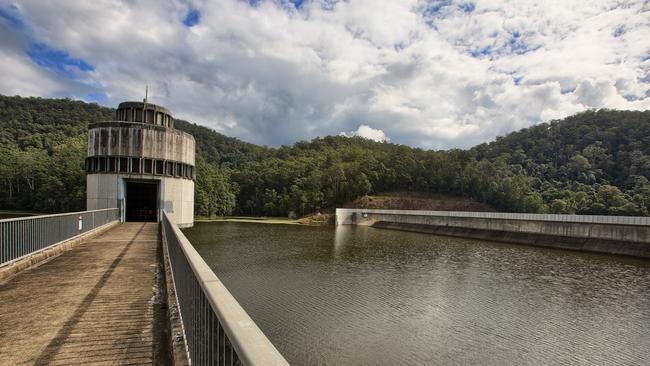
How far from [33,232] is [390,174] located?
7779 centimetres

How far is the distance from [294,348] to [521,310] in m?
8.87

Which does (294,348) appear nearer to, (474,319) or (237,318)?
(474,319)

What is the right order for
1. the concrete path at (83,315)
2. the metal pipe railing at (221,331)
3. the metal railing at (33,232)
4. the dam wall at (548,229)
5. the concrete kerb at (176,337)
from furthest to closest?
the dam wall at (548,229) < the metal railing at (33,232) < the concrete path at (83,315) < the concrete kerb at (176,337) < the metal pipe railing at (221,331)

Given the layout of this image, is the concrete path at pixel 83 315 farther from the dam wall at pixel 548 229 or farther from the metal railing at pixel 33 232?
the dam wall at pixel 548 229

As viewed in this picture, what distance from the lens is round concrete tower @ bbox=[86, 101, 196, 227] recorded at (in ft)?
93.0

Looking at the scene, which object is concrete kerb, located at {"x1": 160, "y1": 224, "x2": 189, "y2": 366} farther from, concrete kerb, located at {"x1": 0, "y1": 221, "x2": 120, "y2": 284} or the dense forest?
the dense forest

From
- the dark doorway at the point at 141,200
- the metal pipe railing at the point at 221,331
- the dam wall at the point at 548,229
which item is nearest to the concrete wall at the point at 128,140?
the dark doorway at the point at 141,200

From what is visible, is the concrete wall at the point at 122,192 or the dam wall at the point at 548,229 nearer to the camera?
the concrete wall at the point at 122,192

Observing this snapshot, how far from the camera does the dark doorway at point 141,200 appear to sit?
35812 millimetres

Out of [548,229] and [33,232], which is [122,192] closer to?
[33,232]

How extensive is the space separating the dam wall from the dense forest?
28033 mm

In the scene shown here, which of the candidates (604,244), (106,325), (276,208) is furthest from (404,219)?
(106,325)

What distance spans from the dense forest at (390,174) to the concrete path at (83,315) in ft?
212

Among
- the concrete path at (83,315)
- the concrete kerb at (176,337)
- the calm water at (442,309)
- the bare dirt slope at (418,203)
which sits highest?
the concrete kerb at (176,337)
